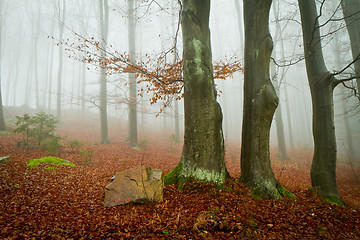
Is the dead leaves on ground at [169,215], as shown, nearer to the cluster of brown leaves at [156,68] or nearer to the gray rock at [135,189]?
the gray rock at [135,189]

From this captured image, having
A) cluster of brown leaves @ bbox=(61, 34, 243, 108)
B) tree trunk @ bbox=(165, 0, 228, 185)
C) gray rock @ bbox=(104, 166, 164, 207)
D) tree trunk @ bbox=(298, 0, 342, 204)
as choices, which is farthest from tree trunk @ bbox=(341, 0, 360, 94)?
gray rock @ bbox=(104, 166, 164, 207)

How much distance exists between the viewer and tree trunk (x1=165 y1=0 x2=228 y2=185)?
4.20 meters

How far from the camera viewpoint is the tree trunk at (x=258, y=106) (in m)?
4.22

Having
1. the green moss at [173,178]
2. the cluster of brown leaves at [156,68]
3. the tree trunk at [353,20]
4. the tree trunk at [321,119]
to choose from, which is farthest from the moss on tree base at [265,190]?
the tree trunk at [353,20]

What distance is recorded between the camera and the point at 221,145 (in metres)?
4.44

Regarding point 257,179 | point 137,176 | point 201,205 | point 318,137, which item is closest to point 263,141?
point 257,179

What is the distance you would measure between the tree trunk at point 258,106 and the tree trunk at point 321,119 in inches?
47.9

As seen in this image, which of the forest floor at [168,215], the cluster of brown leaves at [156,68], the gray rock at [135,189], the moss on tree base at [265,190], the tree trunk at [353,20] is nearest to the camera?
the forest floor at [168,215]

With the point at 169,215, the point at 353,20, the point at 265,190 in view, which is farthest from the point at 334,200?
the point at 353,20

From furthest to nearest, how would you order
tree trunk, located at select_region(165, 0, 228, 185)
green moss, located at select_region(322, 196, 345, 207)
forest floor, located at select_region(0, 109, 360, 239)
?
green moss, located at select_region(322, 196, 345, 207) < tree trunk, located at select_region(165, 0, 228, 185) < forest floor, located at select_region(0, 109, 360, 239)

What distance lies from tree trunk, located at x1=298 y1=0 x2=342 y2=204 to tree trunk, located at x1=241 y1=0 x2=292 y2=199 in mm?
1215

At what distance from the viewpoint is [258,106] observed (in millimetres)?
4367

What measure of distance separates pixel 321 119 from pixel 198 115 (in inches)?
137

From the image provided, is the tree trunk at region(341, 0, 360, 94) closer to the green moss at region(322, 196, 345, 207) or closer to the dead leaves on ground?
the green moss at region(322, 196, 345, 207)
